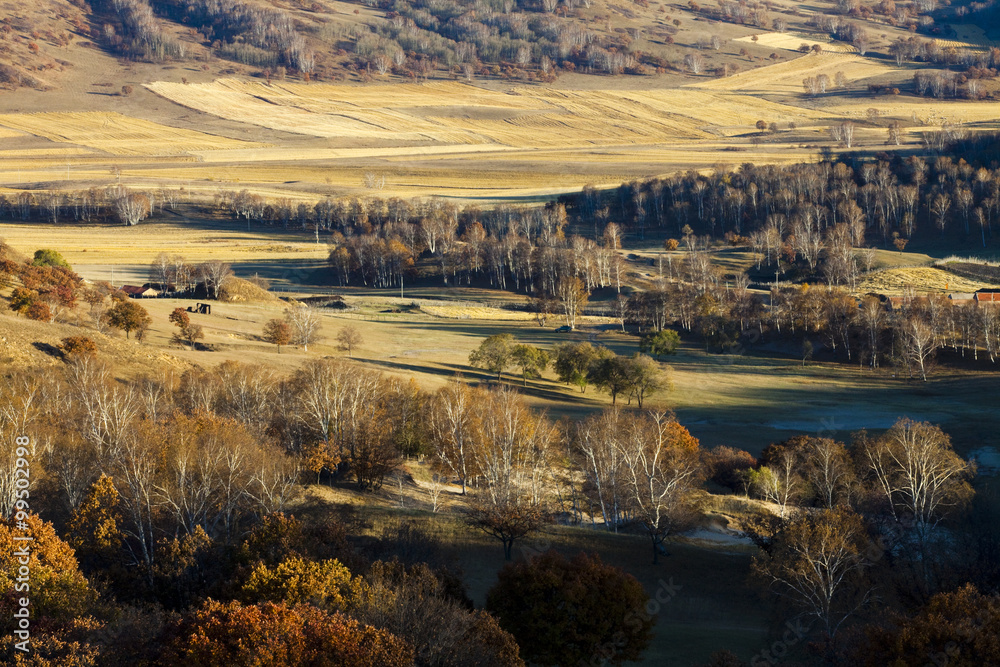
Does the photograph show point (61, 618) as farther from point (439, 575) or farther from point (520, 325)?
point (520, 325)

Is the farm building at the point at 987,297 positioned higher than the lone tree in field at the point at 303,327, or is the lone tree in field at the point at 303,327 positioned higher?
the farm building at the point at 987,297

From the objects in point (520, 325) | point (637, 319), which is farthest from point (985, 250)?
point (520, 325)

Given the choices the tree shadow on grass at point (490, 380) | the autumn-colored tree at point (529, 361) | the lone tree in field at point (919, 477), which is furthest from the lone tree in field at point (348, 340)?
the lone tree in field at point (919, 477)

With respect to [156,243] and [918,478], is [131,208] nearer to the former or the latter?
[156,243]

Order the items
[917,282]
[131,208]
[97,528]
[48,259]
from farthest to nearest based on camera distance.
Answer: [131,208] < [917,282] < [48,259] < [97,528]

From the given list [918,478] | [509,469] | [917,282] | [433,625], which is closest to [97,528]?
[433,625]

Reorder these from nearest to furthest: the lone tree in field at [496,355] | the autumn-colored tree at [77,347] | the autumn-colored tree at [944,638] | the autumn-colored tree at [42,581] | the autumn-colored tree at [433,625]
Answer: the autumn-colored tree at [944,638] < the autumn-colored tree at [433,625] < the autumn-colored tree at [42,581] < the autumn-colored tree at [77,347] < the lone tree in field at [496,355]

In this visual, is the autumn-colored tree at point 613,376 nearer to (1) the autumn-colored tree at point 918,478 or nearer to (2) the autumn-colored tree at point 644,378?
(2) the autumn-colored tree at point 644,378
